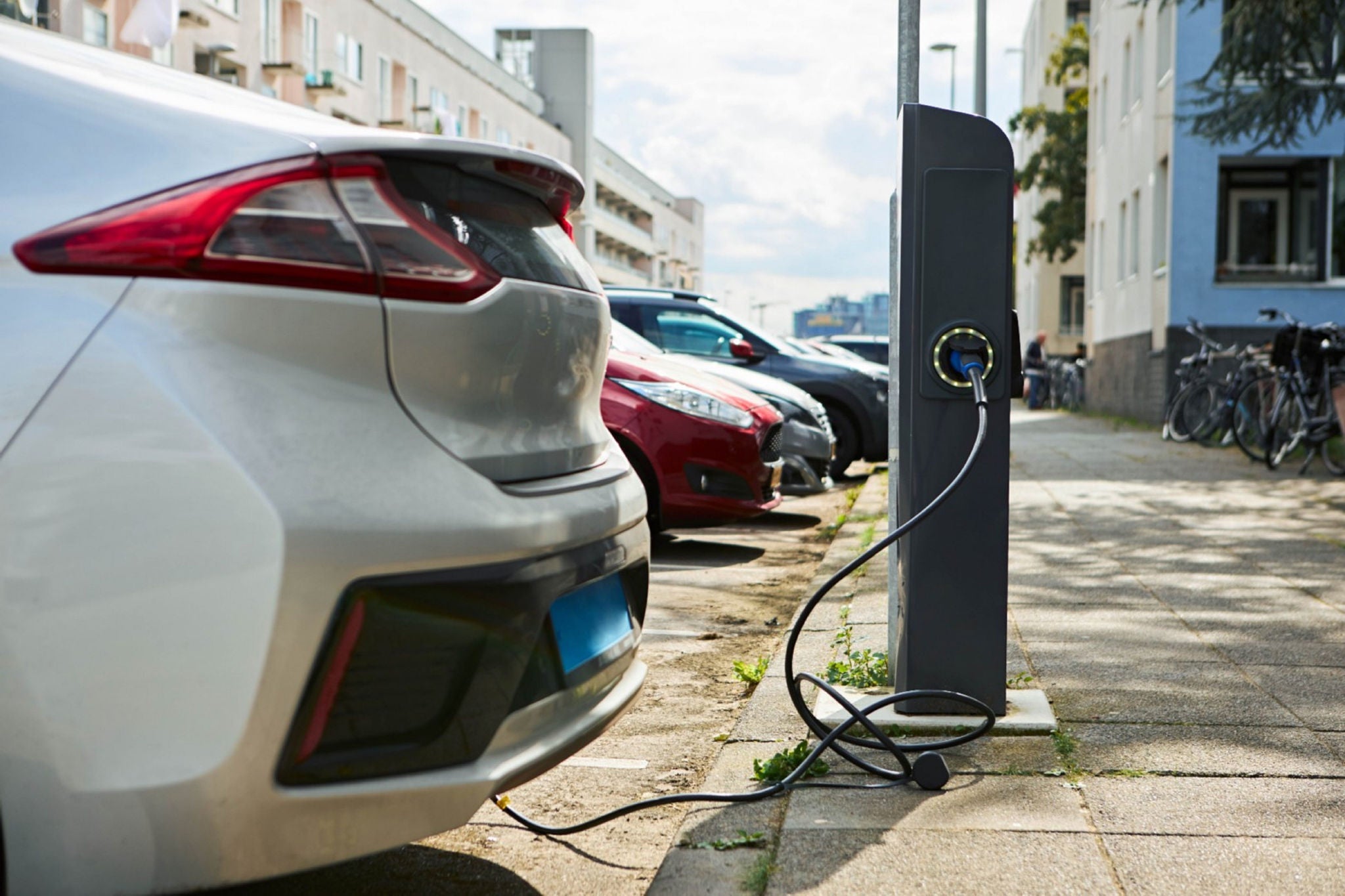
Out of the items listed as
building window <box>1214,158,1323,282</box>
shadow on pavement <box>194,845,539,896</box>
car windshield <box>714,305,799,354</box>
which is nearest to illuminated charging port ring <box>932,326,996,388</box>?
shadow on pavement <box>194,845,539,896</box>

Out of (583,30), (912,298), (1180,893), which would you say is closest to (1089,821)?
(1180,893)

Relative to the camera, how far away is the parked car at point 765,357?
12.0m

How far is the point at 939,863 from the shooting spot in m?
2.84

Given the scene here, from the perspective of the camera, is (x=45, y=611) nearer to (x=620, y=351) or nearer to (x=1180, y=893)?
(x=1180, y=893)

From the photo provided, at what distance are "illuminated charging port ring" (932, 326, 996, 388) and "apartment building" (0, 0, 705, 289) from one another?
3.12 metres

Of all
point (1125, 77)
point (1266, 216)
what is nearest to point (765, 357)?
point (1266, 216)

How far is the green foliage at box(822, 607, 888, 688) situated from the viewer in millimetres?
4352

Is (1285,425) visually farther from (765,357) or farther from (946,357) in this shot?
(946,357)

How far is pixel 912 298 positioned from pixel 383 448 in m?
1.95

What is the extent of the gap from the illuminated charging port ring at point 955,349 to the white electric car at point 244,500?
154cm

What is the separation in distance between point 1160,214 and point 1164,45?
2504 millimetres

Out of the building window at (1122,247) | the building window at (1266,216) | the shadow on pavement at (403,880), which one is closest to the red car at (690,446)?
the shadow on pavement at (403,880)

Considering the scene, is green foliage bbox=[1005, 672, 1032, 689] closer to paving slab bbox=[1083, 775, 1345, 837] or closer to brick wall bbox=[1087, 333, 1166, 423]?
paving slab bbox=[1083, 775, 1345, 837]

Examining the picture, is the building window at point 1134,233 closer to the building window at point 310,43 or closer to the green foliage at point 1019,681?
the green foliage at point 1019,681
